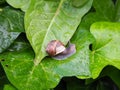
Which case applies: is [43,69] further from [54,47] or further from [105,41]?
[105,41]

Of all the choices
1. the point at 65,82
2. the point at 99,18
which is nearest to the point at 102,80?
the point at 65,82

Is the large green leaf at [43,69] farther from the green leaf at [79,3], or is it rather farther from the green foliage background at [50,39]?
the green leaf at [79,3]

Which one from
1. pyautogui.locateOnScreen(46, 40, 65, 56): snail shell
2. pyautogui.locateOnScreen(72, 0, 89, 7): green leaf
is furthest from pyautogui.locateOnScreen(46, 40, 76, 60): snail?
pyautogui.locateOnScreen(72, 0, 89, 7): green leaf

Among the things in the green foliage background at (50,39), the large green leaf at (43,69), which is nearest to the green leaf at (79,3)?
the green foliage background at (50,39)

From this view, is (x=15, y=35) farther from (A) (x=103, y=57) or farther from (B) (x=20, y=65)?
(A) (x=103, y=57)

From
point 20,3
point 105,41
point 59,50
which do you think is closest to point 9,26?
point 20,3

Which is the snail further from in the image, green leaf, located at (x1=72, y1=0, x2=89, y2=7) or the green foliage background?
green leaf, located at (x1=72, y1=0, x2=89, y2=7)
